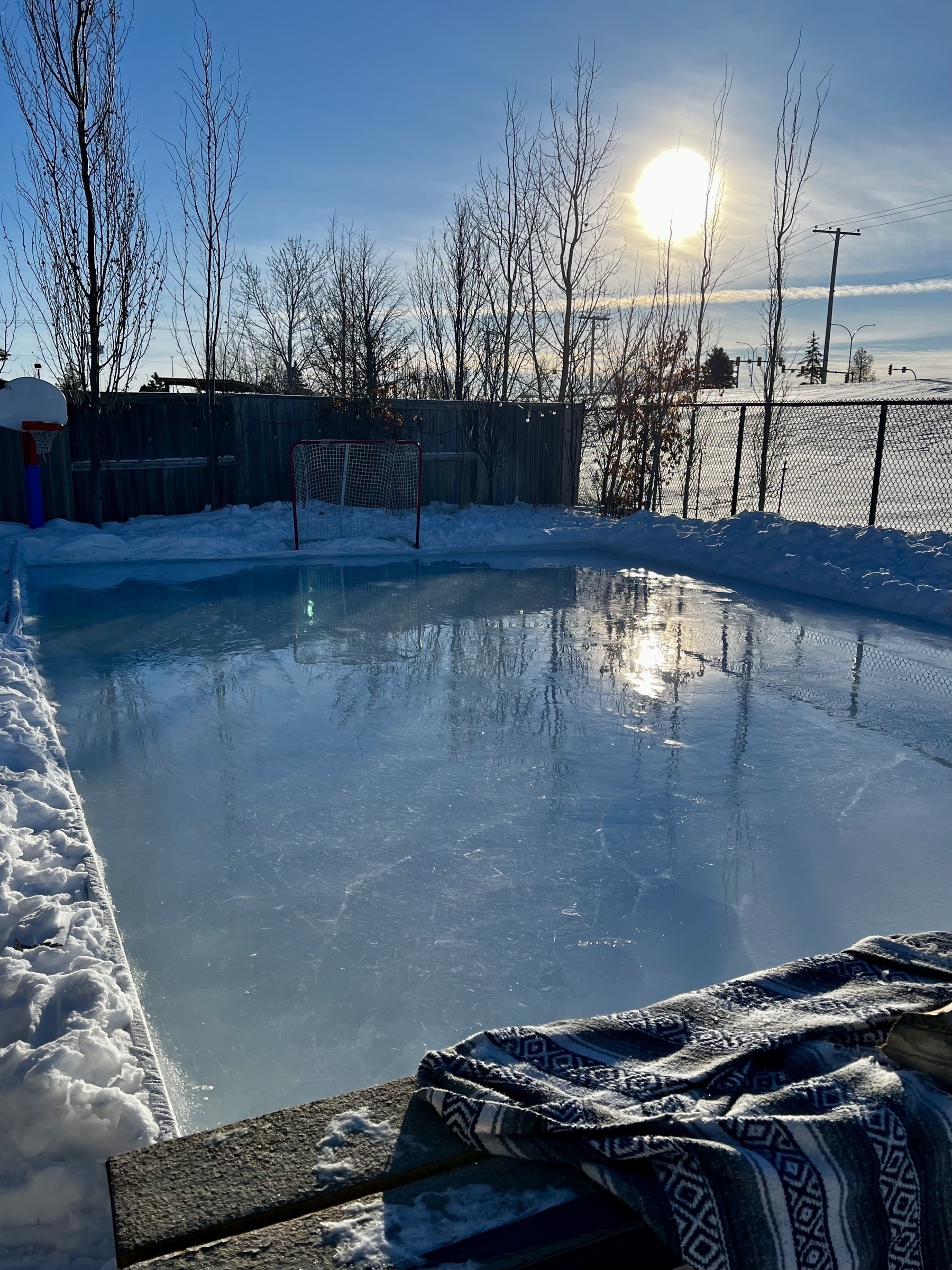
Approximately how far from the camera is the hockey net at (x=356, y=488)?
12.4 meters

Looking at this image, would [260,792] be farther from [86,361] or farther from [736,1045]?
[86,361]

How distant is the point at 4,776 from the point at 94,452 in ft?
27.3

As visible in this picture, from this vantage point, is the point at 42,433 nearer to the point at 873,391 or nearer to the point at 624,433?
the point at 624,433

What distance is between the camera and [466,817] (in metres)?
3.52

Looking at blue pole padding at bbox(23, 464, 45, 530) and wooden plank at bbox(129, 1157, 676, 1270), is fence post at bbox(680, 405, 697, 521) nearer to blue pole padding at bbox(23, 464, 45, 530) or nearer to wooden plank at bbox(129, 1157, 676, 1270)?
blue pole padding at bbox(23, 464, 45, 530)

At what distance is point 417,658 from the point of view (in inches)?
235

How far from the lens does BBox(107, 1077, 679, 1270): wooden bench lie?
3.93 feet

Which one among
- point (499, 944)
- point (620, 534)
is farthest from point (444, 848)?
point (620, 534)

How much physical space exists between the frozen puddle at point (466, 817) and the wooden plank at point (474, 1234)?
846 mm

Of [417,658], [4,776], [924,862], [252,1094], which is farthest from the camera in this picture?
[417,658]

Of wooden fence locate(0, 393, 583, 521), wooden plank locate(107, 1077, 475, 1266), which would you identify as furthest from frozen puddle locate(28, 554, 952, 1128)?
wooden fence locate(0, 393, 583, 521)

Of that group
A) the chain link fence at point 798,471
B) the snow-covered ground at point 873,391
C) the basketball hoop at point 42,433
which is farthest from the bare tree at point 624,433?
the basketball hoop at point 42,433

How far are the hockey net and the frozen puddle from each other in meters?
5.64

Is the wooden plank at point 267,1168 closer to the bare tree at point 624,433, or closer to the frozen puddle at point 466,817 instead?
the frozen puddle at point 466,817
